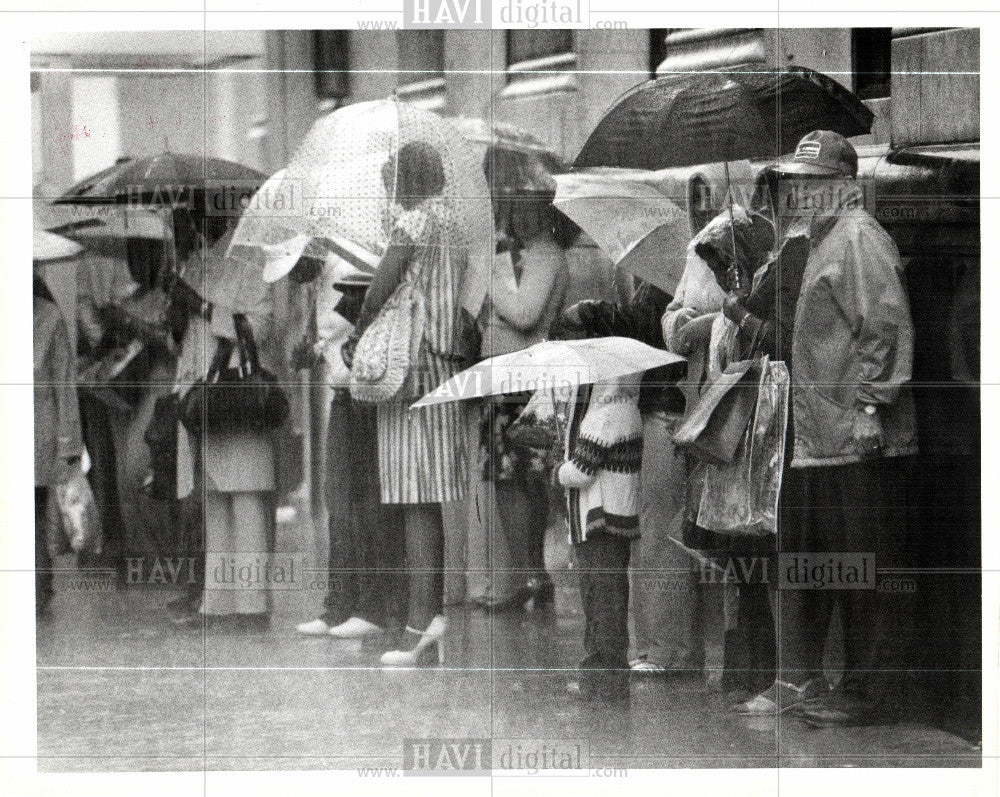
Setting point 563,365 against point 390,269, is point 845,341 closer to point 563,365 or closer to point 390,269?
point 563,365

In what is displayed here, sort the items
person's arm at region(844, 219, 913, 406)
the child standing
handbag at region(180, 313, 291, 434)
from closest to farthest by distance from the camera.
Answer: person's arm at region(844, 219, 913, 406) → the child standing → handbag at region(180, 313, 291, 434)

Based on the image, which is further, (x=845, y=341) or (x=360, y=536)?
(x=360, y=536)

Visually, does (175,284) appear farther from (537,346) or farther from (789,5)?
(789,5)

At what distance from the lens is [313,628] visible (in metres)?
7.49

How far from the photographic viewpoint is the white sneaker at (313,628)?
7484 millimetres

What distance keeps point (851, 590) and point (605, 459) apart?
1057 millimetres

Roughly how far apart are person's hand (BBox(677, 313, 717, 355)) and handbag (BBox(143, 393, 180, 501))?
6.34 ft

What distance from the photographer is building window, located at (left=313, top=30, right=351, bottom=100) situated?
7301 millimetres

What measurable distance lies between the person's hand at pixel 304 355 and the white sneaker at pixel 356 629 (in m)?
0.98

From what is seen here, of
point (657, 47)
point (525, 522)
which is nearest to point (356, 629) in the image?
point (525, 522)

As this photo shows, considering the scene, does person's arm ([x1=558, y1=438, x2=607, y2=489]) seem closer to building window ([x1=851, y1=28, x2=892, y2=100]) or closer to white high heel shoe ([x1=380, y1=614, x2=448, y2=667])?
white high heel shoe ([x1=380, y1=614, x2=448, y2=667])

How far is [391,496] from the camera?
750 cm

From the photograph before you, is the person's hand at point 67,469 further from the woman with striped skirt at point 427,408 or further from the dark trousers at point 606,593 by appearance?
the dark trousers at point 606,593

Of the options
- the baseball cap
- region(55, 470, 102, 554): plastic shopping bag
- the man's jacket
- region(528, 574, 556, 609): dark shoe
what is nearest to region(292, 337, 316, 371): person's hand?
region(55, 470, 102, 554): plastic shopping bag
